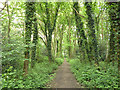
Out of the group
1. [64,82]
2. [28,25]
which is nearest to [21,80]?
[28,25]

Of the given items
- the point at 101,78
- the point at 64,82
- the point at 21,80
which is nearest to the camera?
the point at 21,80

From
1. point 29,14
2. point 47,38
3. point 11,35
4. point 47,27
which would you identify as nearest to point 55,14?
point 47,27

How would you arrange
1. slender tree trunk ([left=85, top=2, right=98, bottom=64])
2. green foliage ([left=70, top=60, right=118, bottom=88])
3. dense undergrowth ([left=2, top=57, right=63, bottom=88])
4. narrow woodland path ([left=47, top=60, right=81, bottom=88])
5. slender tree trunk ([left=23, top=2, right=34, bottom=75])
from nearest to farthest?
dense undergrowth ([left=2, top=57, right=63, bottom=88])
green foliage ([left=70, top=60, right=118, bottom=88])
slender tree trunk ([left=23, top=2, right=34, bottom=75])
narrow woodland path ([left=47, top=60, right=81, bottom=88])
slender tree trunk ([left=85, top=2, right=98, bottom=64])

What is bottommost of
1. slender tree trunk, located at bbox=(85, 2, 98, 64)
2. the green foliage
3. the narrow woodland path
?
the narrow woodland path

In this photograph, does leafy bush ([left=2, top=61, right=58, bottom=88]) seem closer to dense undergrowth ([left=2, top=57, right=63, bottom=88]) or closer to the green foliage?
dense undergrowth ([left=2, top=57, right=63, bottom=88])

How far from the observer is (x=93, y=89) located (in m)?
4.62

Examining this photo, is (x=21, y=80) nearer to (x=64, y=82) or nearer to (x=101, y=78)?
(x=64, y=82)

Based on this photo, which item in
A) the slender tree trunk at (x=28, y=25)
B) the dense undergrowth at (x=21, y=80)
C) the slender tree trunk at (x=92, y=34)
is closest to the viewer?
the dense undergrowth at (x=21, y=80)

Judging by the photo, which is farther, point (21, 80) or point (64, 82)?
point (64, 82)

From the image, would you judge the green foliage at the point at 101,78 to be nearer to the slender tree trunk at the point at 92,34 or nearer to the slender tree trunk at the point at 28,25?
the slender tree trunk at the point at 92,34

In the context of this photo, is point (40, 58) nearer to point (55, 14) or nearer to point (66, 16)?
point (55, 14)

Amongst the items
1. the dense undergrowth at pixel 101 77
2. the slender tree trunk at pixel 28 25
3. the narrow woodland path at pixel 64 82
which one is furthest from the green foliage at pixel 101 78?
the slender tree trunk at pixel 28 25

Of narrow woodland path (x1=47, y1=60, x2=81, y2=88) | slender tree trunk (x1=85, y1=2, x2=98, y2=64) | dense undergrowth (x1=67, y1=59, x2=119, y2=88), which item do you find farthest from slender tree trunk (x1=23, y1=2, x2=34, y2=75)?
slender tree trunk (x1=85, y1=2, x2=98, y2=64)

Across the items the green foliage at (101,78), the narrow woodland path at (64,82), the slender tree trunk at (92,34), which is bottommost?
the narrow woodland path at (64,82)
